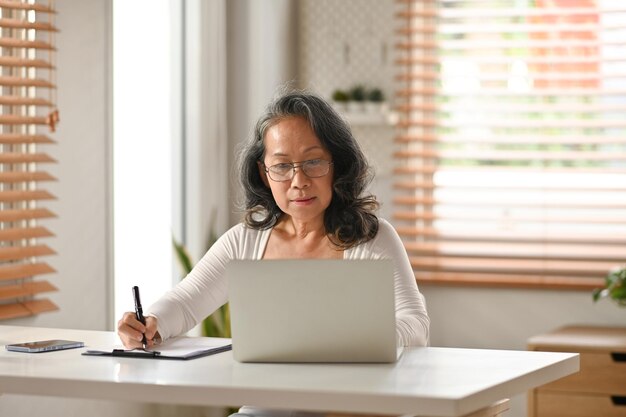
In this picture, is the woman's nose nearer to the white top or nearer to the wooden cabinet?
the white top

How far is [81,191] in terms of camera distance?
336cm

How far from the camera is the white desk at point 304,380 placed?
1753 millimetres

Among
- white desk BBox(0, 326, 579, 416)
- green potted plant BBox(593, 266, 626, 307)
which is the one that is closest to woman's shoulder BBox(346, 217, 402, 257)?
white desk BBox(0, 326, 579, 416)

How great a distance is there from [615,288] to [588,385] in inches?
15.6

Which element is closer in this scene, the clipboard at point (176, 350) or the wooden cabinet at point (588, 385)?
the clipboard at point (176, 350)

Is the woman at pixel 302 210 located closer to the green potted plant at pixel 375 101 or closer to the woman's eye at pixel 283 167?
the woman's eye at pixel 283 167

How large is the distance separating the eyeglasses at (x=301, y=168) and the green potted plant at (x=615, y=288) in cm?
178

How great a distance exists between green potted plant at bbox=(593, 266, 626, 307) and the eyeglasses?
178cm

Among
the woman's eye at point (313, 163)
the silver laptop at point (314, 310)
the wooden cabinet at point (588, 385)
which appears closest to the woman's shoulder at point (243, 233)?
the woman's eye at point (313, 163)

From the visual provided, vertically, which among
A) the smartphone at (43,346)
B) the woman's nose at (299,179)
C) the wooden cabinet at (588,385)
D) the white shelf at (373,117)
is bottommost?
the wooden cabinet at (588,385)

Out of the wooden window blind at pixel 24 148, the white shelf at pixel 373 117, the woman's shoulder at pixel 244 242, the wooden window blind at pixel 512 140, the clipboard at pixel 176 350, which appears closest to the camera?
the clipboard at pixel 176 350

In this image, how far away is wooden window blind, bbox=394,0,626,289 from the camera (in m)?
4.44

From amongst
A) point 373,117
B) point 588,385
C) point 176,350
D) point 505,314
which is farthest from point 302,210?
point 505,314

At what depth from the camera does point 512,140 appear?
15.0ft
